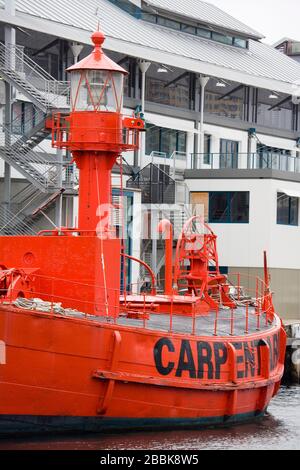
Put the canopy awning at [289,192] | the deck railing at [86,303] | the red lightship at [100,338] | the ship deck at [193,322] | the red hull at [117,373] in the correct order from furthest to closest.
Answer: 1. the canopy awning at [289,192]
2. the ship deck at [193,322]
3. the deck railing at [86,303]
4. the red lightship at [100,338]
5. the red hull at [117,373]

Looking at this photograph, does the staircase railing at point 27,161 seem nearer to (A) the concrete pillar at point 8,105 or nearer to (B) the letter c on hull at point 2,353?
(A) the concrete pillar at point 8,105

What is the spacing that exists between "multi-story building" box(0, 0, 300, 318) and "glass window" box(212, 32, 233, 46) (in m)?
0.14

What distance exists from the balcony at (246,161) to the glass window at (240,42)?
10.2m

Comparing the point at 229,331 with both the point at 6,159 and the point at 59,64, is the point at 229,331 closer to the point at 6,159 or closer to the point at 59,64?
the point at 6,159

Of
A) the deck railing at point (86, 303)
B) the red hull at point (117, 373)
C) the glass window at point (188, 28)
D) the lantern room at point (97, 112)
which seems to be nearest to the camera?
the red hull at point (117, 373)

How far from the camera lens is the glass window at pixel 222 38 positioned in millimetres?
64156

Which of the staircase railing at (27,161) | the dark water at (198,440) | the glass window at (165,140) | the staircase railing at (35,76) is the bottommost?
the dark water at (198,440)

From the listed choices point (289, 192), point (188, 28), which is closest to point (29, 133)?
point (289, 192)

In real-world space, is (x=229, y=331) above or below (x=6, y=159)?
below

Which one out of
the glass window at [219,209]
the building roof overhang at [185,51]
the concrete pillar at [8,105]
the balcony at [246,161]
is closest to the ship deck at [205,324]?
the concrete pillar at [8,105]

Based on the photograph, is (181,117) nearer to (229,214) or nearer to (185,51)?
(185,51)
